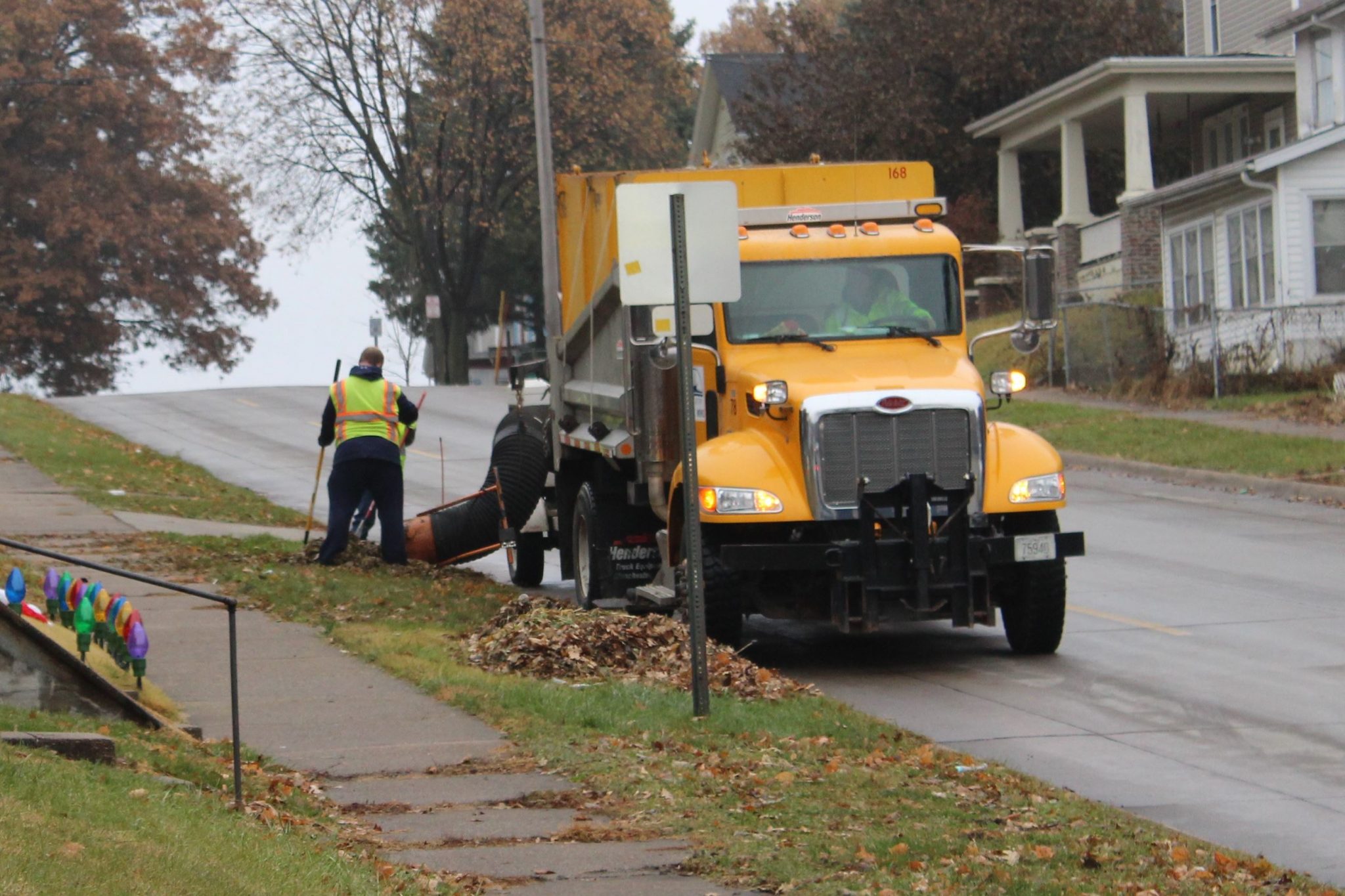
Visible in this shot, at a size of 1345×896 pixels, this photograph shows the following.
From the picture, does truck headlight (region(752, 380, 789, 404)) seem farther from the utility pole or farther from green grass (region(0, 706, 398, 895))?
green grass (region(0, 706, 398, 895))

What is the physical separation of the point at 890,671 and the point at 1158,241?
2655 cm

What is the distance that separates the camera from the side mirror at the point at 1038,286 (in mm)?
12023

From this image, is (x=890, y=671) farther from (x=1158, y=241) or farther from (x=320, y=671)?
(x=1158, y=241)

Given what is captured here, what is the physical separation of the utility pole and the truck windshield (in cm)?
285

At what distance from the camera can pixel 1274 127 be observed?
39219mm

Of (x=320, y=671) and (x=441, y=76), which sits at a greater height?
(x=441, y=76)

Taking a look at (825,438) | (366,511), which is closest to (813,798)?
(825,438)

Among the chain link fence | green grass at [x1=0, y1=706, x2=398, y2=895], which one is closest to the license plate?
green grass at [x1=0, y1=706, x2=398, y2=895]

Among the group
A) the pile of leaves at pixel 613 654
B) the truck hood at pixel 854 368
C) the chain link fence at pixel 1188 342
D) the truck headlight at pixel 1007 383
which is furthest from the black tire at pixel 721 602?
the chain link fence at pixel 1188 342

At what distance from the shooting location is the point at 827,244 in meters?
12.4

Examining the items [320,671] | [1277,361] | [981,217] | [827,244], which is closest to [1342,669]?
[827,244]

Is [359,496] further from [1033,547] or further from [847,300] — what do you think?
[1033,547]

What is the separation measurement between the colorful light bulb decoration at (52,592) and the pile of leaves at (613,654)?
2440 mm

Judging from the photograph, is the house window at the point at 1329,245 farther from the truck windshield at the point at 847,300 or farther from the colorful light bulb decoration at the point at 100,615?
the colorful light bulb decoration at the point at 100,615
